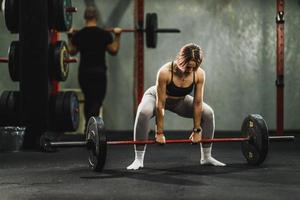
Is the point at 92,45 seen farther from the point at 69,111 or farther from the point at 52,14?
the point at 69,111

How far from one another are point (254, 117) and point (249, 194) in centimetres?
108

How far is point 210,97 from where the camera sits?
759cm

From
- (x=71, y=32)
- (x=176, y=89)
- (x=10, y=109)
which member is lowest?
(x=10, y=109)

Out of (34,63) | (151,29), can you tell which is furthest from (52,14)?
(151,29)

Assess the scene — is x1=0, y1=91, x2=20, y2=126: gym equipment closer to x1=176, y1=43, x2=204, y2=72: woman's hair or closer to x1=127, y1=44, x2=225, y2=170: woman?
x1=127, y1=44, x2=225, y2=170: woman

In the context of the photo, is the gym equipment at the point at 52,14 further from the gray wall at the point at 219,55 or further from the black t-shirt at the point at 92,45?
the gray wall at the point at 219,55

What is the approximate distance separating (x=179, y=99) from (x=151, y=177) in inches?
25.5

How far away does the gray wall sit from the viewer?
7551 mm

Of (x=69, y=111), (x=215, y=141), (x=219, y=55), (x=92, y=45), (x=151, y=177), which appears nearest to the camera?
(x=151, y=177)

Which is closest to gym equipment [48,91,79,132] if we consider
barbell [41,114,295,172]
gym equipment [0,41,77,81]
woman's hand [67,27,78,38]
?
gym equipment [0,41,77,81]

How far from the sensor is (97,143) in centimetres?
390

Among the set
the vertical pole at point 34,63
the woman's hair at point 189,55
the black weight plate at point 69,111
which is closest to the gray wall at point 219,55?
the black weight plate at point 69,111

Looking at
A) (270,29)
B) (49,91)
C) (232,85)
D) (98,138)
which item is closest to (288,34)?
(270,29)

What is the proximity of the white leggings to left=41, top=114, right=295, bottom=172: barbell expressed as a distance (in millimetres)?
158
